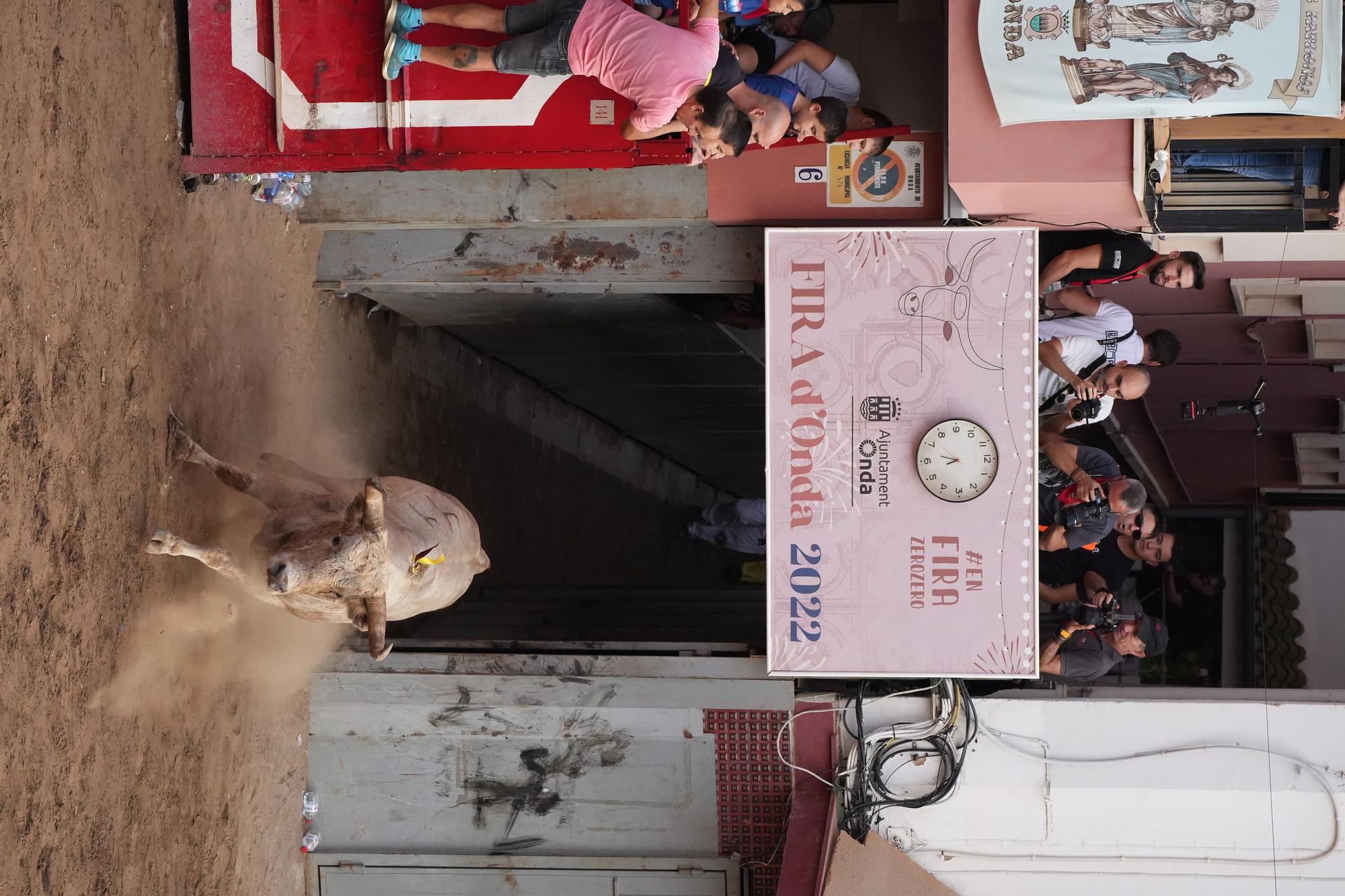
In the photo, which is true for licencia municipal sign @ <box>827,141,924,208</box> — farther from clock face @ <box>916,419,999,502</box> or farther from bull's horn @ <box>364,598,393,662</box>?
bull's horn @ <box>364,598,393,662</box>

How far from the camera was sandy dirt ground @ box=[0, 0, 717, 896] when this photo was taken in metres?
4.73

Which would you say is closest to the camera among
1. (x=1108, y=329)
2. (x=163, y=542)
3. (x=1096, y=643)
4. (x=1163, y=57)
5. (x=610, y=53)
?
(x=163, y=542)

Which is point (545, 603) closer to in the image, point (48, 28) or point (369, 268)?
point (369, 268)

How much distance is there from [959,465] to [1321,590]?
5.72 metres

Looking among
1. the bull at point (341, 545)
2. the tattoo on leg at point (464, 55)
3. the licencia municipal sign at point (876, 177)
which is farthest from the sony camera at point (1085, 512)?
the tattoo on leg at point (464, 55)

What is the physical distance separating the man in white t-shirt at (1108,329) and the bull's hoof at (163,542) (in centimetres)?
494

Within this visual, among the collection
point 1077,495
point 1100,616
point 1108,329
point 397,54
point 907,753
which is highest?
point 397,54

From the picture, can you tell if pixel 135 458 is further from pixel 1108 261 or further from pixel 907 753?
pixel 1108 261

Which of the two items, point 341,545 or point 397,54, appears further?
point 397,54

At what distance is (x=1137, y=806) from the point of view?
6656mm

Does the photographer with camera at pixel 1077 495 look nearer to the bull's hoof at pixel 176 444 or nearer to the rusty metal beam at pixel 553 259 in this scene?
the rusty metal beam at pixel 553 259

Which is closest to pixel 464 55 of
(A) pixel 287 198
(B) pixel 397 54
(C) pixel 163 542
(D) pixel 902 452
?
(B) pixel 397 54

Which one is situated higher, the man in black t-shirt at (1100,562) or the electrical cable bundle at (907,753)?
the man in black t-shirt at (1100,562)

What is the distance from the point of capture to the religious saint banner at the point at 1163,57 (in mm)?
5602
